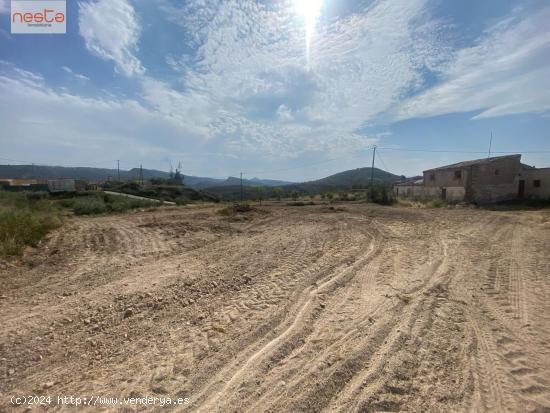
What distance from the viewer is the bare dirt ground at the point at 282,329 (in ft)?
8.64

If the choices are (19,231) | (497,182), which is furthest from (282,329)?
(497,182)

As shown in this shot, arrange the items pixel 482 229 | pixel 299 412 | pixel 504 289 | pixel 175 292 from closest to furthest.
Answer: pixel 299 412, pixel 175 292, pixel 504 289, pixel 482 229

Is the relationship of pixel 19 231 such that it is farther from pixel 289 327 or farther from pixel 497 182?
pixel 497 182

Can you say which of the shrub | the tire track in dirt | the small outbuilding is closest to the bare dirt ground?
the tire track in dirt

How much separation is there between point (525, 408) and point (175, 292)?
4.51 m

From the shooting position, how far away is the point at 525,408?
248cm

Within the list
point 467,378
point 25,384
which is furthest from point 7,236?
point 467,378

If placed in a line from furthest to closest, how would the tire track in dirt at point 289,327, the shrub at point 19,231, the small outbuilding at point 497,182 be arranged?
the small outbuilding at point 497,182 < the shrub at point 19,231 < the tire track in dirt at point 289,327

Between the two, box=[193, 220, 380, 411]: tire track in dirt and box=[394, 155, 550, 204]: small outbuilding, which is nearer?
box=[193, 220, 380, 411]: tire track in dirt

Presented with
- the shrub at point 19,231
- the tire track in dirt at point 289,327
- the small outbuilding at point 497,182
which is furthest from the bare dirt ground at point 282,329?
the small outbuilding at point 497,182

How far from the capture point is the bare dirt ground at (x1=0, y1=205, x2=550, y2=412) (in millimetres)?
2633

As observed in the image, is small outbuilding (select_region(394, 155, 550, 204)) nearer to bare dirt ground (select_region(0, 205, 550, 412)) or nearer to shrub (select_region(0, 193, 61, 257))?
bare dirt ground (select_region(0, 205, 550, 412))

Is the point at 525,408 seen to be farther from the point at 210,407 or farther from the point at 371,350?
the point at 210,407

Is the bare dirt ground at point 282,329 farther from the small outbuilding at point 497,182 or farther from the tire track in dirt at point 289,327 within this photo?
the small outbuilding at point 497,182
